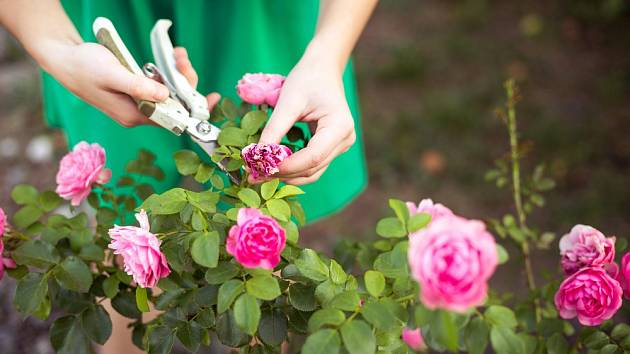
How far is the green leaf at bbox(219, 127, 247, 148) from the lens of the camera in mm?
1105

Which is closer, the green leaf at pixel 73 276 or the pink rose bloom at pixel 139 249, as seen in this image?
the pink rose bloom at pixel 139 249

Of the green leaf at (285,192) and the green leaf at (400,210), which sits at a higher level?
the green leaf at (400,210)

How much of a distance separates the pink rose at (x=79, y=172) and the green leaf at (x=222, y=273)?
364 millimetres

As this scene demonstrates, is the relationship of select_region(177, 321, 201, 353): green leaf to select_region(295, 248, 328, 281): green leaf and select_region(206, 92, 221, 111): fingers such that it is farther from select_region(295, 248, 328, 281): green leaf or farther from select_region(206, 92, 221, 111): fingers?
select_region(206, 92, 221, 111): fingers

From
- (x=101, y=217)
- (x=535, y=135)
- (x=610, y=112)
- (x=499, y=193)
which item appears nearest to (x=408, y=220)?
(x=101, y=217)

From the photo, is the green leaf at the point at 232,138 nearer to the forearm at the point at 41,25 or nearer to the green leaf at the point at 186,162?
the green leaf at the point at 186,162

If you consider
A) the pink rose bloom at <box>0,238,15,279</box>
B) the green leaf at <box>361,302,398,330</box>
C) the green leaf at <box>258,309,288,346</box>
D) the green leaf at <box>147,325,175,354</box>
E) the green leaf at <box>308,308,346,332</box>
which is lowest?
the pink rose bloom at <box>0,238,15,279</box>

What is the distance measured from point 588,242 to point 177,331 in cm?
69

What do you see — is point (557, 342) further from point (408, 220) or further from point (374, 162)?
point (374, 162)

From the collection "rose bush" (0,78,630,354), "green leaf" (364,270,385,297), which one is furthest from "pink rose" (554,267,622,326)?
"green leaf" (364,270,385,297)

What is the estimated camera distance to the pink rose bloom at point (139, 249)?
0.92 meters

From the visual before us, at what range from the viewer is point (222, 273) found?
963 mm

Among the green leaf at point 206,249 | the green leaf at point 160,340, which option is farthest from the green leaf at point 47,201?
the green leaf at point 206,249

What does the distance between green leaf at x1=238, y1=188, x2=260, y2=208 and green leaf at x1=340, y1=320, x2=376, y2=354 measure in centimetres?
23
